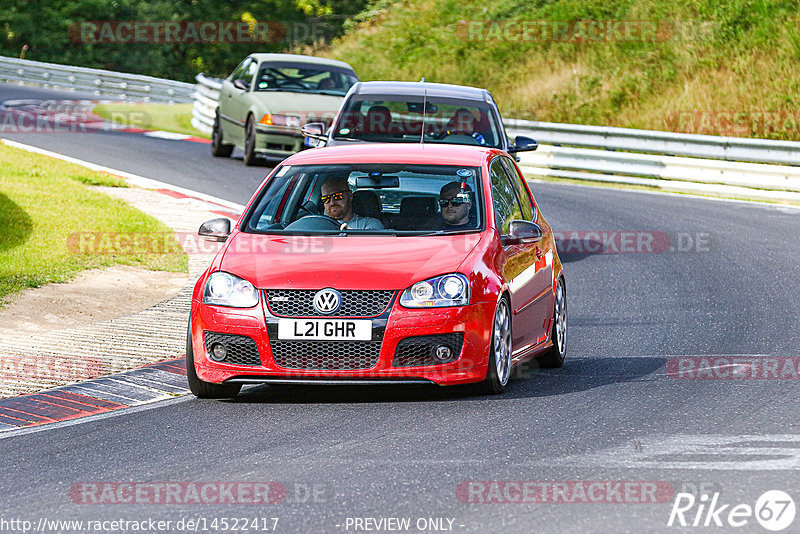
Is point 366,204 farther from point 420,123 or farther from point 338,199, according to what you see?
point 420,123

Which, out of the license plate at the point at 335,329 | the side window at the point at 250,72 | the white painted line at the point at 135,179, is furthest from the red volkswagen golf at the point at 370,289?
the side window at the point at 250,72

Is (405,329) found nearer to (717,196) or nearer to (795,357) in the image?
(795,357)

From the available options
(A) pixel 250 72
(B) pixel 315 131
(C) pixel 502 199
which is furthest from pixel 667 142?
(C) pixel 502 199

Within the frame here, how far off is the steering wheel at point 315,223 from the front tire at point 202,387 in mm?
1114

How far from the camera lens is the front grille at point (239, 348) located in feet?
27.4

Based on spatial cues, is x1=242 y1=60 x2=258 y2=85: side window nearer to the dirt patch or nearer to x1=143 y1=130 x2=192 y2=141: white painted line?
x1=143 y1=130 x2=192 y2=141: white painted line

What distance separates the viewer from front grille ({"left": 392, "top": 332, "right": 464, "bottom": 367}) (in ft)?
27.1

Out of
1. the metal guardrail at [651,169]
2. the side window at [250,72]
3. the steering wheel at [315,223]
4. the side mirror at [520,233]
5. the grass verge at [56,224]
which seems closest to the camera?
the side mirror at [520,233]

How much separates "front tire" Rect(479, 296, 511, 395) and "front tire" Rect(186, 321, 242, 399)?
1547 mm

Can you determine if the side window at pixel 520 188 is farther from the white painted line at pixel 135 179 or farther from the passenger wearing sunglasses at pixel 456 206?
the white painted line at pixel 135 179

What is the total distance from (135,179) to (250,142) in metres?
2.22

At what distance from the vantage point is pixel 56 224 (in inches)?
651

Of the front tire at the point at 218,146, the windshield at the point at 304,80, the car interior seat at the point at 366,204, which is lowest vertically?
the front tire at the point at 218,146

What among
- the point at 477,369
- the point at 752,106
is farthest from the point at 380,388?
the point at 752,106
